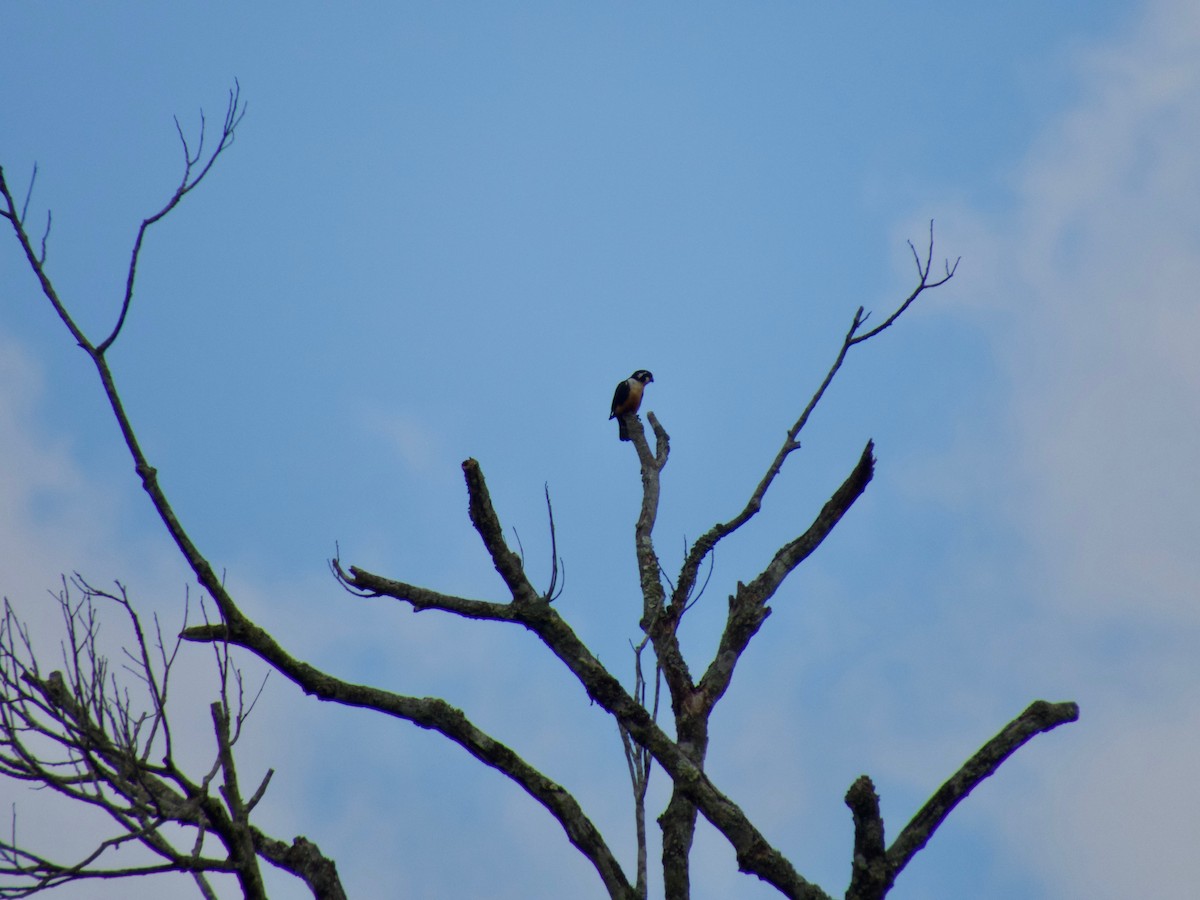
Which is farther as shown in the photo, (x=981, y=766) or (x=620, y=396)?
(x=620, y=396)

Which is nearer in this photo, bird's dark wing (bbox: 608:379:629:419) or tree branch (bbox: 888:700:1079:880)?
tree branch (bbox: 888:700:1079:880)

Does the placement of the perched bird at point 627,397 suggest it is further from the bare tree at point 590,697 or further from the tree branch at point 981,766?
the tree branch at point 981,766

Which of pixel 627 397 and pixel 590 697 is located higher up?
pixel 627 397

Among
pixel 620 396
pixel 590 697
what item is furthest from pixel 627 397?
pixel 590 697

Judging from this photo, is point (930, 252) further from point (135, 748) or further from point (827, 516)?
point (135, 748)

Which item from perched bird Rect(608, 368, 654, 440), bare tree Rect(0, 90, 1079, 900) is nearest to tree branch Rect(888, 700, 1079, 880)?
bare tree Rect(0, 90, 1079, 900)

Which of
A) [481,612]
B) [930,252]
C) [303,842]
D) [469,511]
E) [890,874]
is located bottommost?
[890,874]

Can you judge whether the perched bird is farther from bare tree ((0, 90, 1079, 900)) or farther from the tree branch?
the tree branch

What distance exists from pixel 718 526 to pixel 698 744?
1.73 metres

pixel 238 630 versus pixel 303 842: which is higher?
pixel 238 630

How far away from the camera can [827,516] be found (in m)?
7.34

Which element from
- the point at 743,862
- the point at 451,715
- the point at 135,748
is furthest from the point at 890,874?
the point at 135,748

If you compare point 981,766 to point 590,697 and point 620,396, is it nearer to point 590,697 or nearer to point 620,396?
point 590,697

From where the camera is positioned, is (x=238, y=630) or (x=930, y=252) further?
(x=930, y=252)
